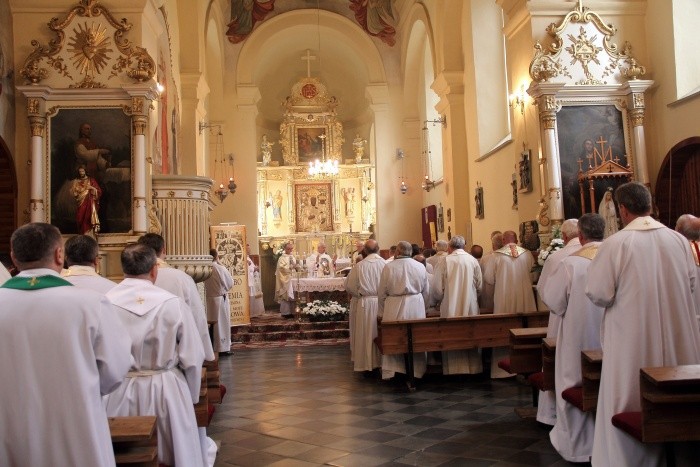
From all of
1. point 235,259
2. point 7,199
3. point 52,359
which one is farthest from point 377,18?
point 52,359

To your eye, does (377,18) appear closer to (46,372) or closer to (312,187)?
(312,187)

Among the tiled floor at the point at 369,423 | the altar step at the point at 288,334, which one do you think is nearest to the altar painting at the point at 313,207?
the altar step at the point at 288,334

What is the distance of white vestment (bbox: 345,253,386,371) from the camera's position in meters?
8.78

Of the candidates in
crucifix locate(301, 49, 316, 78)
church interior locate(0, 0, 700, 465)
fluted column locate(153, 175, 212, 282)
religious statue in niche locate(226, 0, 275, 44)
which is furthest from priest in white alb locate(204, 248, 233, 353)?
crucifix locate(301, 49, 316, 78)

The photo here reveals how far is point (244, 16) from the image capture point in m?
18.6

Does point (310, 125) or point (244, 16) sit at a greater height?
point (244, 16)

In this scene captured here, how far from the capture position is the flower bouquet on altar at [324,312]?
44.2ft

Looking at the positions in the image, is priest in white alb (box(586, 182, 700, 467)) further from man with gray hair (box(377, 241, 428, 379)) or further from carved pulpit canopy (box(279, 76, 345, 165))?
carved pulpit canopy (box(279, 76, 345, 165))

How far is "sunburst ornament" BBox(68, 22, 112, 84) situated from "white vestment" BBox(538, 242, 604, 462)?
6.63m

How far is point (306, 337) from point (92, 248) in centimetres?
954

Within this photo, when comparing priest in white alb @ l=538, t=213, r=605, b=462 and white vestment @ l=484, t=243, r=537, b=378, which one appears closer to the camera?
priest in white alb @ l=538, t=213, r=605, b=462

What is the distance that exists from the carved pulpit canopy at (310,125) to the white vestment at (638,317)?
1729cm

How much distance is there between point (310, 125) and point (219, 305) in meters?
11.0

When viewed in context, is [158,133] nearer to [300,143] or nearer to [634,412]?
[634,412]
